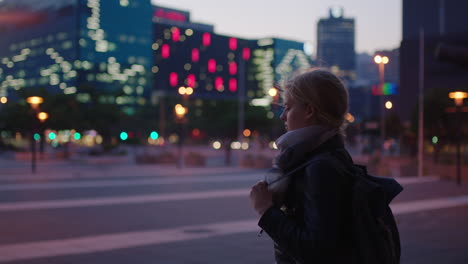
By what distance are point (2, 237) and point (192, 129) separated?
8708cm

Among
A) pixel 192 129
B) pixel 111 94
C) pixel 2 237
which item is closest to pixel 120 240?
pixel 2 237

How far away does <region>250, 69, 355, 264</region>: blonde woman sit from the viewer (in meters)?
2.04

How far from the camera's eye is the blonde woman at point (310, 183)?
2.04 m

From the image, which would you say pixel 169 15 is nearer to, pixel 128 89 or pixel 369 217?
pixel 128 89

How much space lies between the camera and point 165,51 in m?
142

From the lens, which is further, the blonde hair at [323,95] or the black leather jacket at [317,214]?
the blonde hair at [323,95]

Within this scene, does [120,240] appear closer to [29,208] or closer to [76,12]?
[29,208]

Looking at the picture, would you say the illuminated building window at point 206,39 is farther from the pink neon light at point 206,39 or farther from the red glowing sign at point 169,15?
the red glowing sign at point 169,15

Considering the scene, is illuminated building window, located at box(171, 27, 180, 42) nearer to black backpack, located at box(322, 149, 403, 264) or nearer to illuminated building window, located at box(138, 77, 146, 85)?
illuminated building window, located at box(138, 77, 146, 85)

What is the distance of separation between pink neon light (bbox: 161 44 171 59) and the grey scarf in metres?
141

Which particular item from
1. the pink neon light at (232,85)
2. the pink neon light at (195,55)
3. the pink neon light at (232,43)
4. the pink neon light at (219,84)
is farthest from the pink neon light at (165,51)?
the pink neon light at (232,85)

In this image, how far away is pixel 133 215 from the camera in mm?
12844

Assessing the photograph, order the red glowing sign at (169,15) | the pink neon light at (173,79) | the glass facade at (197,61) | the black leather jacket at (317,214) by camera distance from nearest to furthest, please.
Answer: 1. the black leather jacket at (317,214)
2. the pink neon light at (173,79)
3. the glass facade at (197,61)
4. the red glowing sign at (169,15)

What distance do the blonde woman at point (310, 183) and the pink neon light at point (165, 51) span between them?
14110 centimetres
